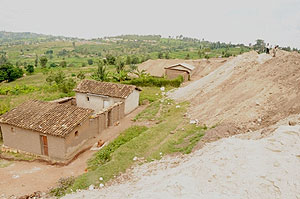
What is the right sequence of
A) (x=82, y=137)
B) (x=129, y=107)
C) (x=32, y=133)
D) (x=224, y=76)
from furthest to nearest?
(x=224, y=76) → (x=129, y=107) → (x=82, y=137) → (x=32, y=133)

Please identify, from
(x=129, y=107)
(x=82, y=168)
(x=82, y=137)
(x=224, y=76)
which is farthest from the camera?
(x=224, y=76)

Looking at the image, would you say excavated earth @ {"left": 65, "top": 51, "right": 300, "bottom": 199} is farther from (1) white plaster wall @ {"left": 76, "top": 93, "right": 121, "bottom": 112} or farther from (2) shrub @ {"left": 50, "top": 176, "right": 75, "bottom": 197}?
(1) white plaster wall @ {"left": 76, "top": 93, "right": 121, "bottom": 112}

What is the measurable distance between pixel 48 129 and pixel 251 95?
13.7 metres

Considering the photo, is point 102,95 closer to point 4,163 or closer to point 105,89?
point 105,89

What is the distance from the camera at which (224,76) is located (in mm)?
24922

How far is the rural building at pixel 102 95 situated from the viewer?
21.9 m

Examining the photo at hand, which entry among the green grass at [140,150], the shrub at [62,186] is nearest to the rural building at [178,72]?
the green grass at [140,150]

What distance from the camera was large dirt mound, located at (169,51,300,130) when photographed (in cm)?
1385

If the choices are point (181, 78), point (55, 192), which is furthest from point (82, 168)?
point (181, 78)

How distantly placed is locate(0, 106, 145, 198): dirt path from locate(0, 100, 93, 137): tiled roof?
6.42 feet

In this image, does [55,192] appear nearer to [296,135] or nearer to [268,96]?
[296,135]

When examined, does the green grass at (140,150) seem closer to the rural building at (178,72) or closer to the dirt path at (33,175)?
the dirt path at (33,175)

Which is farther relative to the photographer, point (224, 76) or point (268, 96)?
point (224, 76)

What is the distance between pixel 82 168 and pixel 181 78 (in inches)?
951
